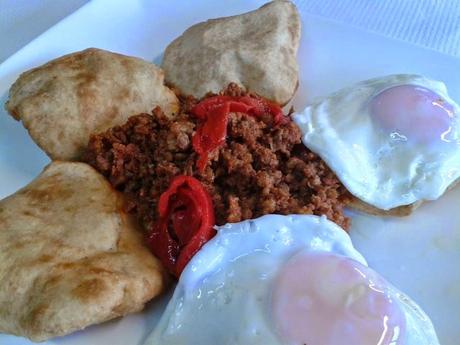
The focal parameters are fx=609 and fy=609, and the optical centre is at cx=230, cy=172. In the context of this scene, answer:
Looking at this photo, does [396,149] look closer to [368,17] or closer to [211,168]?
[211,168]

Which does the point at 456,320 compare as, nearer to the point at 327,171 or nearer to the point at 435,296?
the point at 435,296

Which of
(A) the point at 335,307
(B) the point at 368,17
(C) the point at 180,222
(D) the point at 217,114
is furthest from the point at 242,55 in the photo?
(A) the point at 335,307

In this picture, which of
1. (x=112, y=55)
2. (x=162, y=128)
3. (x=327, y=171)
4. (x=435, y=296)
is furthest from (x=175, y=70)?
(x=435, y=296)

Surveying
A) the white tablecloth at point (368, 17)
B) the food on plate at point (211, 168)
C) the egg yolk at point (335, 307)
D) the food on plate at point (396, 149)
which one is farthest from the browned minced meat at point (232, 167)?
the white tablecloth at point (368, 17)

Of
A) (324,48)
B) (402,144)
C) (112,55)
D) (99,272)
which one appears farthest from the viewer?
(324,48)

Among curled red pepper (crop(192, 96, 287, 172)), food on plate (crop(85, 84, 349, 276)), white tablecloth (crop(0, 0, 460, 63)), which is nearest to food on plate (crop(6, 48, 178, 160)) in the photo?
food on plate (crop(85, 84, 349, 276))

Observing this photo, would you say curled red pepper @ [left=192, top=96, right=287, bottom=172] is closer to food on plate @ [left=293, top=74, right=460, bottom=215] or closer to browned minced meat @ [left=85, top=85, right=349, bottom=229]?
browned minced meat @ [left=85, top=85, right=349, bottom=229]
